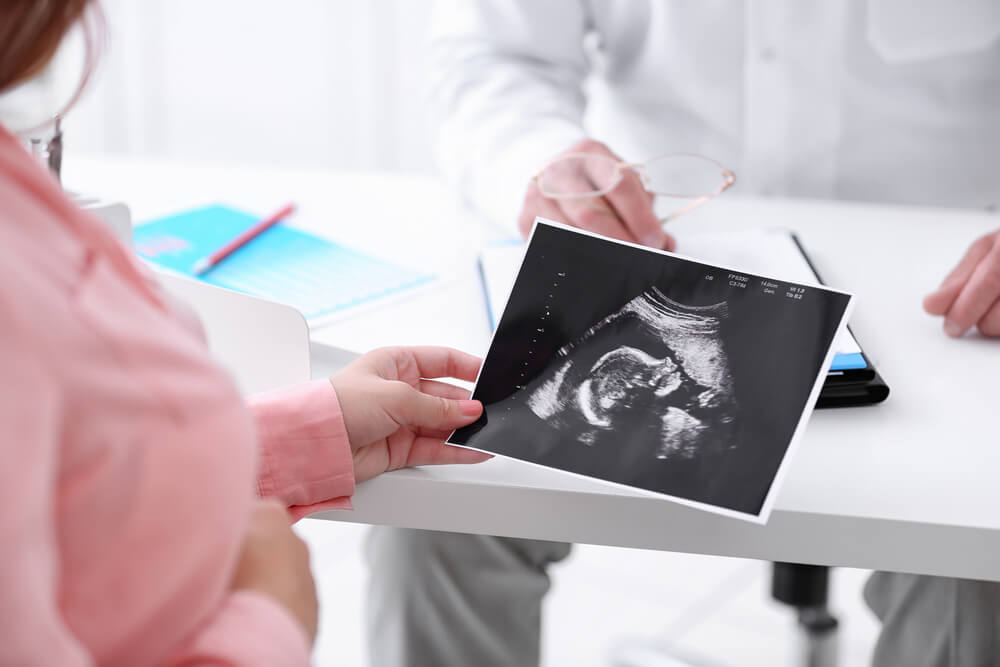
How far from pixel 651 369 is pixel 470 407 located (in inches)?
4.4

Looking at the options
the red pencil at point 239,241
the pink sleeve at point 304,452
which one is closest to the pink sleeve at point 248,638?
the pink sleeve at point 304,452

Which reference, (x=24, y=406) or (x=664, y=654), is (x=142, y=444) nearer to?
(x=24, y=406)

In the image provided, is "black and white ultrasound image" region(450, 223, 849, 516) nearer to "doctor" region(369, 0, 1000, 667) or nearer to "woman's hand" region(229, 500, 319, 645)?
"woman's hand" region(229, 500, 319, 645)

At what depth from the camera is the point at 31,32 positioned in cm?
36

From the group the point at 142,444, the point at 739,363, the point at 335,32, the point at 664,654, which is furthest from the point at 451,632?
the point at 335,32

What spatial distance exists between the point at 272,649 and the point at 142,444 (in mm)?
120

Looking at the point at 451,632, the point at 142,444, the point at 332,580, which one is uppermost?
the point at 142,444

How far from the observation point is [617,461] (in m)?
0.55

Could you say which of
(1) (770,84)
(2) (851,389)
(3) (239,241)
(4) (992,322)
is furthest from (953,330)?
(3) (239,241)

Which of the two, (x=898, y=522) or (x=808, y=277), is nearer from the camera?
(x=898, y=522)

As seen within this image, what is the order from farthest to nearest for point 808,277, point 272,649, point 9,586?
point 808,277 → point 272,649 → point 9,586

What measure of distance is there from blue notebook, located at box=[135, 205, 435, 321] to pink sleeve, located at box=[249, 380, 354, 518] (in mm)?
203

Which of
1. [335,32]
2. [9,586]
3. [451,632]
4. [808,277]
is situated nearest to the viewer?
[9,586]

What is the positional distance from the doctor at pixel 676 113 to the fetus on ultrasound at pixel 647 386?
389mm
